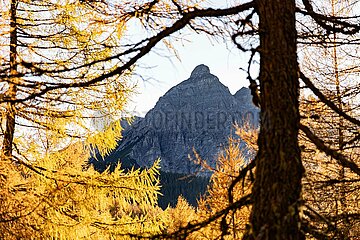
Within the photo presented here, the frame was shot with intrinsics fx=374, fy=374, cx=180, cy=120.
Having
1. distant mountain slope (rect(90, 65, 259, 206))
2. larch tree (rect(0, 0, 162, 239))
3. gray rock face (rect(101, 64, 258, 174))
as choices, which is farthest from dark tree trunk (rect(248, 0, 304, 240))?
gray rock face (rect(101, 64, 258, 174))

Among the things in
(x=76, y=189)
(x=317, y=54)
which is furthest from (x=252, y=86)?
(x=317, y=54)

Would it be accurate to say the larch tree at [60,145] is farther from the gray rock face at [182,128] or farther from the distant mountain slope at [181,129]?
the gray rock face at [182,128]

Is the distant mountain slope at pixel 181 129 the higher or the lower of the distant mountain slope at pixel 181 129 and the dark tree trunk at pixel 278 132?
the higher

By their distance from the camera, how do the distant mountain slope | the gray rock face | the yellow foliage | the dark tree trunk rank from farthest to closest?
the gray rock face
the distant mountain slope
the yellow foliage
the dark tree trunk

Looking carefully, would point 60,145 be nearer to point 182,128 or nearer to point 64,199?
point 64,199

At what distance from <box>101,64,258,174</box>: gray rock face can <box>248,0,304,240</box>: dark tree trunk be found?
168 metres

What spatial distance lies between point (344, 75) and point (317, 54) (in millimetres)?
1506

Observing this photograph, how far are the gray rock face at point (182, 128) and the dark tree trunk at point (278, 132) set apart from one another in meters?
168

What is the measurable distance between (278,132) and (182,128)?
18807 centimetres

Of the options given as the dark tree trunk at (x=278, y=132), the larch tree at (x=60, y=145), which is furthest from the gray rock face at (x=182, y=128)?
the dark tree trunk at (x=278, y=132)

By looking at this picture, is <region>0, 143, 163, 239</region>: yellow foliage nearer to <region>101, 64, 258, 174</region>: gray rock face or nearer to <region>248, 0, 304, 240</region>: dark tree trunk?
<region>248, 0, 304, 240</region>: dark tree trunk

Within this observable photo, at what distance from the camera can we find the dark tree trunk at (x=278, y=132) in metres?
1.63

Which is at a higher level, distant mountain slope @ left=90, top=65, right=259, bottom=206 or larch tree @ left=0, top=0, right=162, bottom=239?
distant mountain slope @ left=90, top=65, right=259, bottom=206

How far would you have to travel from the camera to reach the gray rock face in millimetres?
175500
